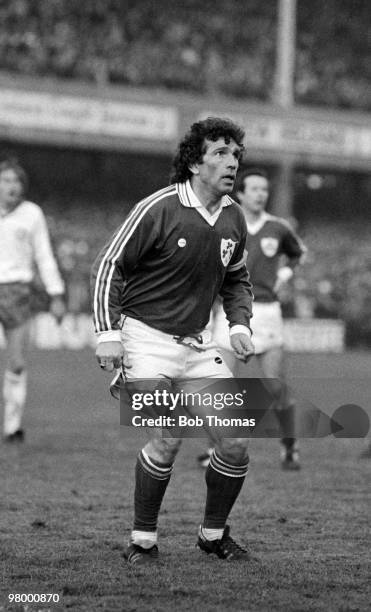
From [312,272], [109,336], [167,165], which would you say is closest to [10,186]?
[109,336]

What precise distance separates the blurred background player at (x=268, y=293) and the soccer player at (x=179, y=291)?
128 inches

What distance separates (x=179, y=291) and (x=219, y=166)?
0.61m

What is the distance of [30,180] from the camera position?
91.4 feet

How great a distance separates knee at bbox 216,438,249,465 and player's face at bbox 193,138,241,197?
1149mm

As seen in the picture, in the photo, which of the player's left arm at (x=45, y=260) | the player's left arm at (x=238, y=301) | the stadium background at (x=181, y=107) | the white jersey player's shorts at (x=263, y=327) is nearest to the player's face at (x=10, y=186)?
the player's left arm at (x=45, y=260)

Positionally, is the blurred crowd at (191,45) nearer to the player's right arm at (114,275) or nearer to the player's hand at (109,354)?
the player's right arm at (114,275)

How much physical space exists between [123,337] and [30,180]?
23301 millimetres

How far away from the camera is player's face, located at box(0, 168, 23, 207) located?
8.96 metres

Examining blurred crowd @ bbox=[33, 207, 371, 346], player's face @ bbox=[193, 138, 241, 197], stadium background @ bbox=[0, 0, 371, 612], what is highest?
player's face @ bbox=[193, 138, 241, 197]

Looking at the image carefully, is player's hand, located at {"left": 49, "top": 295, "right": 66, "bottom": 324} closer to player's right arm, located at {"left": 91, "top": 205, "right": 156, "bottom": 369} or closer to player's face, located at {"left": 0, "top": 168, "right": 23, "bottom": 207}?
player's face, located at {"left": 0, "top": 168, "right": 23, "bottom": 207}

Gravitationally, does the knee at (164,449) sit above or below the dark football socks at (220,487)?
above

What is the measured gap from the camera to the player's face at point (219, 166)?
5.02m

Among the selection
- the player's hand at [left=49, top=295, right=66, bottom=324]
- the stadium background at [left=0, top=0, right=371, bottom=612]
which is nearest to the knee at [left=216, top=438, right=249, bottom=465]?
the stadium background at [left=0, top=0, right=371, bottom=612]

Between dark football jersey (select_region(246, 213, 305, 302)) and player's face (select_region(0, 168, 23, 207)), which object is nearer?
dark football jersey (select_region(246, 213, 305, 302))
